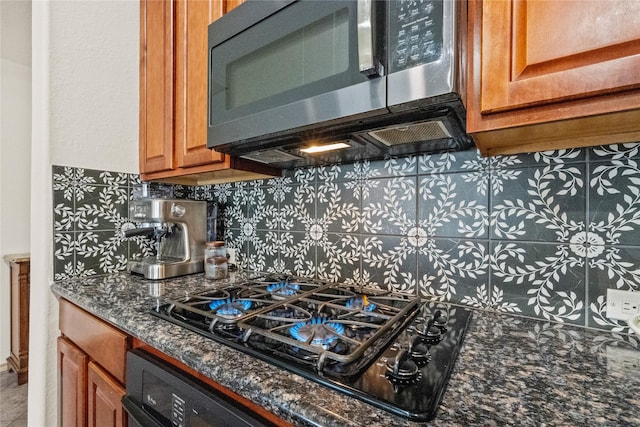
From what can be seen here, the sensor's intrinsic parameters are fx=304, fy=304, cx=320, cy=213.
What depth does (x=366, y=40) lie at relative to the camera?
594mm

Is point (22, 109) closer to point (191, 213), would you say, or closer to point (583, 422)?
point (191, 213)

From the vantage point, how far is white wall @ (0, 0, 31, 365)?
7.47 feet

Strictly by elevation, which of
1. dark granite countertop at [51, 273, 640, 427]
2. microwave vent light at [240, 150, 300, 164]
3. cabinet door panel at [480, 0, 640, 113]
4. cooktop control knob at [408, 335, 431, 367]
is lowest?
dark granite countertop at [51, 273, 640, 427]

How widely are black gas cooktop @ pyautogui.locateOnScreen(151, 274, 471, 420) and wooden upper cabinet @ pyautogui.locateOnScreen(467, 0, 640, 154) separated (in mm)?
439

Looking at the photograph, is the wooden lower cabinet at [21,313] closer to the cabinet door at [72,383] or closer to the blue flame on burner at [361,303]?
the cabinet door at [72,383]

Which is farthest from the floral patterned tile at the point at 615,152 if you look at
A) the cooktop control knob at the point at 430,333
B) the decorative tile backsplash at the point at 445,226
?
the cooktop control knob at the point at 430,333

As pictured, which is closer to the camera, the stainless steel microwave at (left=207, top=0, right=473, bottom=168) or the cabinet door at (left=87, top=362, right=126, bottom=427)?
the stainless steel microwave at (left=207, top=0, right=473, bottom=168)

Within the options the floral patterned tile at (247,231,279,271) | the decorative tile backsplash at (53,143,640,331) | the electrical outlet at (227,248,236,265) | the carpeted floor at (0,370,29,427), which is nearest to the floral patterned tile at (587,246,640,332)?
the decorative tile backsplash at (53,143,640,331)

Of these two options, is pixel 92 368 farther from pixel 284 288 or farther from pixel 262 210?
pixel 262 210

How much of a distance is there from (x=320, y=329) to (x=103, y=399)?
75 centimetres

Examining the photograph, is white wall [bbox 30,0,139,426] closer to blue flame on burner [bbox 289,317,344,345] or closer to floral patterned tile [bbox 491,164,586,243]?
blue flame on burner [bbox 289,317,344,345]

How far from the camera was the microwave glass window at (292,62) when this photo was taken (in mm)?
675

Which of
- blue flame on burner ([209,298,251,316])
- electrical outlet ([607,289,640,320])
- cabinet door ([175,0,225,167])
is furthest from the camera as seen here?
cabinet door ([175,0,225,167])

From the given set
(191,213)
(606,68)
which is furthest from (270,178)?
(606,68)
